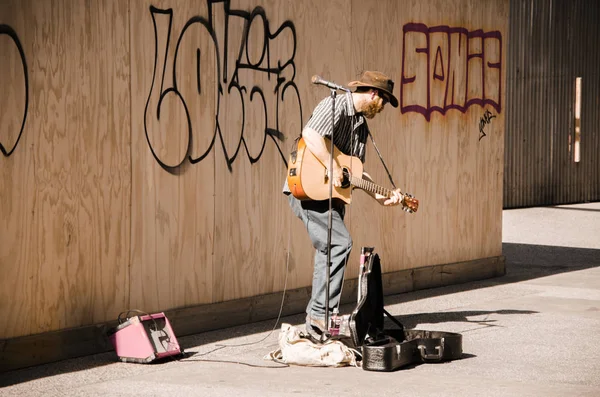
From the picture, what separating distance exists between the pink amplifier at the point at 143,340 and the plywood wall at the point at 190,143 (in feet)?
1.10

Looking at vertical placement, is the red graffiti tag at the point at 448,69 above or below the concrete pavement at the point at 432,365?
above

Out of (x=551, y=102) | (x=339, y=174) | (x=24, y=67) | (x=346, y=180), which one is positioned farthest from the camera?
(x=551, y=102)

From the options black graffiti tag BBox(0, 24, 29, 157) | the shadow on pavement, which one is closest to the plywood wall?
black graffiti tag BBox(0, 24, 29, 157)

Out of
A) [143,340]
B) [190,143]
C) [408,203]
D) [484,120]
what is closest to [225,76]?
[190,143]

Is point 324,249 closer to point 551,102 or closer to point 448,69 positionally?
point 448,69

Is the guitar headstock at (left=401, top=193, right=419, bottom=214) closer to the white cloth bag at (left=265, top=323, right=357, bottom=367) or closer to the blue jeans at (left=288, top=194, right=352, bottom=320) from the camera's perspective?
the blue jeans at (left=288, top=194, right=352, bottom=320)

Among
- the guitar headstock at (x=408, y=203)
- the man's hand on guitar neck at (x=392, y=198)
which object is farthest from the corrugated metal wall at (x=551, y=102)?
the man's hand on guitar neck at (x=392, y=198)

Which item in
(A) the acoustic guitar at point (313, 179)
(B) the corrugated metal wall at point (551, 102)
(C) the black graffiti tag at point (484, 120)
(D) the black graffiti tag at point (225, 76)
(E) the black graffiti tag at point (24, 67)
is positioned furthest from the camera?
(B) the corrugated metal wall at point (551, 102)

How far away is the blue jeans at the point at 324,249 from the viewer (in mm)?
8367

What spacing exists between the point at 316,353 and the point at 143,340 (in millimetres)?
1143

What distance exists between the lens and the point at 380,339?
26.2 feet

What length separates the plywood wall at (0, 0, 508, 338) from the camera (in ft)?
24.8

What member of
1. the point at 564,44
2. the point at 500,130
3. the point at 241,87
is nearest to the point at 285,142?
the point at 241,87

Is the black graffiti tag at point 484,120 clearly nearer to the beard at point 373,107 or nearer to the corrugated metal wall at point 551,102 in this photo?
the beard at point 373,107
